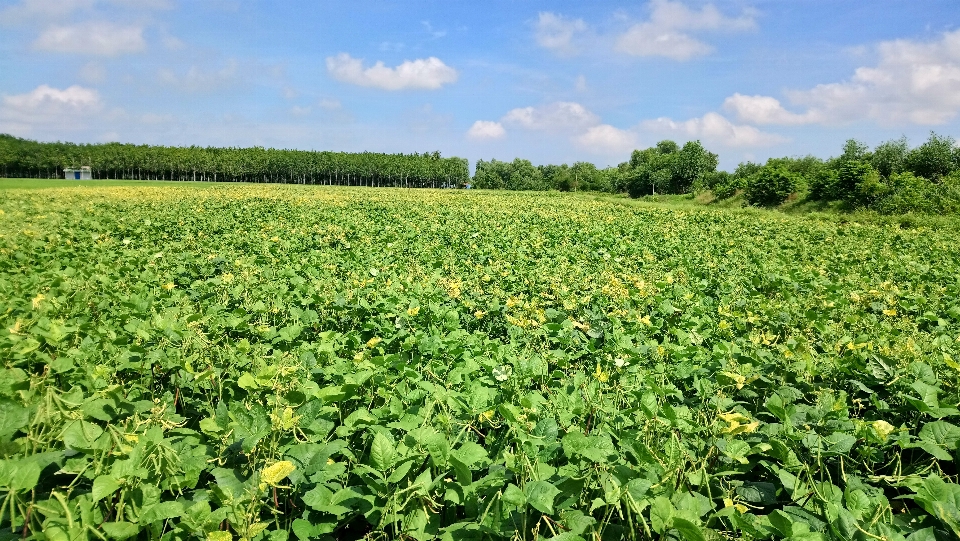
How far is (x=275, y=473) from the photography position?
6.78ft

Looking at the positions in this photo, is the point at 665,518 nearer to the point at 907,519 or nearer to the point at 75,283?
the point at 907,519

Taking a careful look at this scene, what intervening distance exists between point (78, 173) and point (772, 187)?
118317 millimetres

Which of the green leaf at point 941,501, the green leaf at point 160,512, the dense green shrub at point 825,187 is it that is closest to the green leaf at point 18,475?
the green leaf at point 160,512

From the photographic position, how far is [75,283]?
20.3ft

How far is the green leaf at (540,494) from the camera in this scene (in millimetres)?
1991

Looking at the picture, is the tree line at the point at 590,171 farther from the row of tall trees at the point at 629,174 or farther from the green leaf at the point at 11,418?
the green leaf at the point at 11,418

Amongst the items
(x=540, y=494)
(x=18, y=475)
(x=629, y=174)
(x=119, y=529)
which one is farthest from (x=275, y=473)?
(x=629, y=174)

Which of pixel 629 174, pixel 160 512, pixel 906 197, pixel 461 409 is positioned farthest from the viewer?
pixel 629 174

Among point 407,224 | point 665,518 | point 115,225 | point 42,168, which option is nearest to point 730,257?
point 407,224

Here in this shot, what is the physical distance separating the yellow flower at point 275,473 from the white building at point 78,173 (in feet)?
397

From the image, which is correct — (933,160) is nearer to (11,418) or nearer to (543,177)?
(11,418)

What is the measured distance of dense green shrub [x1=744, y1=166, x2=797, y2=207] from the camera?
33.1m

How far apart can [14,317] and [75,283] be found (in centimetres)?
151

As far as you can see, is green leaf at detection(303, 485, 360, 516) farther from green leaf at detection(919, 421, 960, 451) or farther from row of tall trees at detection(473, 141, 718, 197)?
row of tall trees at detection(473, 141, 718, 197)
